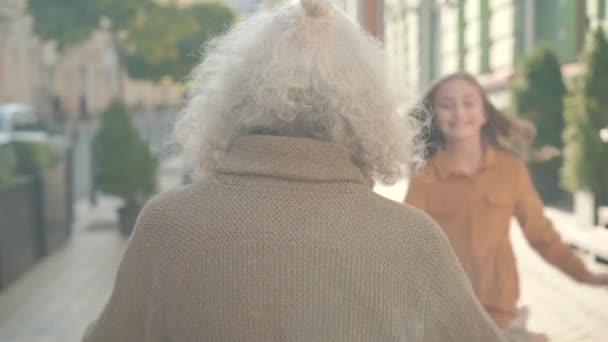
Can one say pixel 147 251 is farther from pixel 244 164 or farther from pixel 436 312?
pixel 436 312

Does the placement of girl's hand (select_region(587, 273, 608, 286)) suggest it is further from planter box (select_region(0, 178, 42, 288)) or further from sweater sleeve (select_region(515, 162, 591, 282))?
planter box (select_region(0, 178, 42, 288))

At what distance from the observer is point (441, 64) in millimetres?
19312

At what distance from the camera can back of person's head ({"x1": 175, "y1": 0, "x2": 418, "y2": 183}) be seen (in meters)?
1.63

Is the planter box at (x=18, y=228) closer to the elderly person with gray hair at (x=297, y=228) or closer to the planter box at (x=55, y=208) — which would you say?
the planter box at (x=55, y=208)

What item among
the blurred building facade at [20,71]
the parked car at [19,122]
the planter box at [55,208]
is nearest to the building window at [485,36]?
the parked car at [19,122]

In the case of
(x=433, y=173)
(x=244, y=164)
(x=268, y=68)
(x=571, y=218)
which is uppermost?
(x=268, y=68)

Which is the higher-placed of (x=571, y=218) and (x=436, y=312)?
(x=436, y=312)

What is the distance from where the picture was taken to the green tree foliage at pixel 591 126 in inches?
322

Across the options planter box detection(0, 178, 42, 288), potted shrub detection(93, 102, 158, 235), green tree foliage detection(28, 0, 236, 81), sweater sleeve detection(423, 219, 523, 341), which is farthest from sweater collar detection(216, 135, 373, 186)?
green tree foliage detection(28, 0, 236, 81)

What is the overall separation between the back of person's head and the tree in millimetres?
9500

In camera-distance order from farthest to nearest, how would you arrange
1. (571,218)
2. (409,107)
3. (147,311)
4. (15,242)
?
(571,218)
(15,242)
(409,107)
(147,311)

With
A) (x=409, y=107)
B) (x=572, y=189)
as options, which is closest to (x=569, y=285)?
(x=572, y=189)

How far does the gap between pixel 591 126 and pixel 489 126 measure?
5.49 meters

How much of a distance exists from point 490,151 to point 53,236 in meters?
7.50
